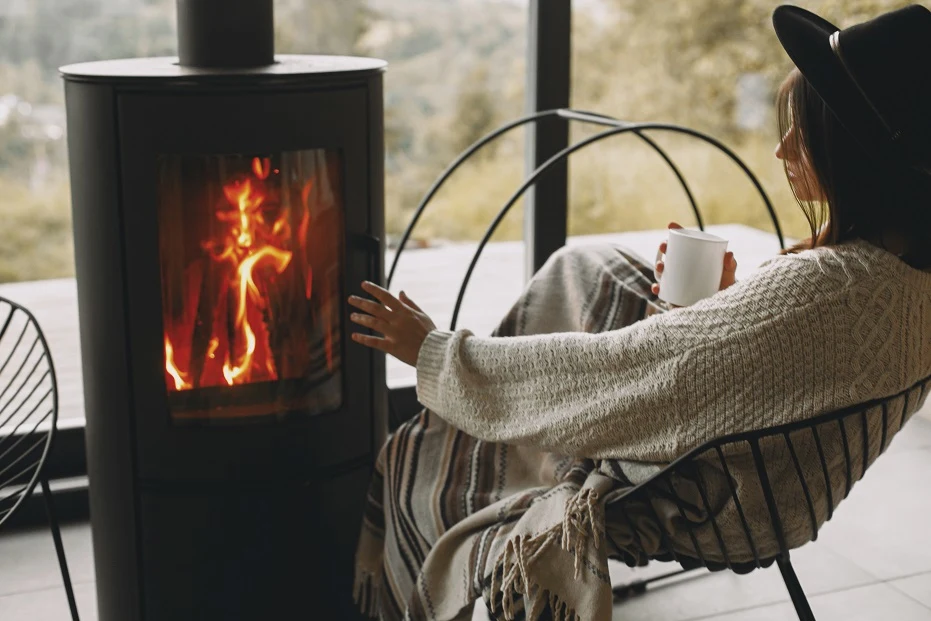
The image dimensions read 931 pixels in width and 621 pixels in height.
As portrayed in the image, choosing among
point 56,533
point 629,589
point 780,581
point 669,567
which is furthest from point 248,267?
point 780,581

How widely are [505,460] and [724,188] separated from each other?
1558 millimetres

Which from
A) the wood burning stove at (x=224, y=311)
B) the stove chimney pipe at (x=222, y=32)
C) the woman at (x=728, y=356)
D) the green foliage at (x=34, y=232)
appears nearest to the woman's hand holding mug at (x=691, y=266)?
the woman at (x=728, y=356)

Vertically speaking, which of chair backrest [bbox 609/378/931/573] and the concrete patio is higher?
chair backrest [bbox 609/378/931/573]

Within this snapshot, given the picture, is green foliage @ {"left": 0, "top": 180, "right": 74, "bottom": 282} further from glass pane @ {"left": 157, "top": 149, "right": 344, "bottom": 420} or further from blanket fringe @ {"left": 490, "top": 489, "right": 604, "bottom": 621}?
blanket fringe @ {"left": 490, "top": 489, "right": 604, "bottom": 621}

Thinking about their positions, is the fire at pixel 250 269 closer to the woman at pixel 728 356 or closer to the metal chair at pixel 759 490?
the woman at pixel 728 356

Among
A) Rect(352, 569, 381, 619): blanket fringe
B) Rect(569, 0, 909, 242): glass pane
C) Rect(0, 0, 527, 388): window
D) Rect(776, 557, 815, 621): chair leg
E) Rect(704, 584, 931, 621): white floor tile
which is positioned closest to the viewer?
Rect(776, 557, 815, 621): chair leg

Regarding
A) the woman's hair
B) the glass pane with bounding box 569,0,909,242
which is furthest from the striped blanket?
the glass pane with bounding box 569,0,909,242

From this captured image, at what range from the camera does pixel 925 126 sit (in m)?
1.41

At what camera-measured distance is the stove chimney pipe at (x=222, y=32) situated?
1.76 meters

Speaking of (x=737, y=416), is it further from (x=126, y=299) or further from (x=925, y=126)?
(x=126, y=299)

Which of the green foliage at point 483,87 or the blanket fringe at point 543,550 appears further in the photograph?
the green foliage at point 483,87

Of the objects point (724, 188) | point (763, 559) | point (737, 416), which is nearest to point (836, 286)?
point (737, 416)

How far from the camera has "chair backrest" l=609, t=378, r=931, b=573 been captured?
5.09 ft

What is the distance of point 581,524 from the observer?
1571mm
